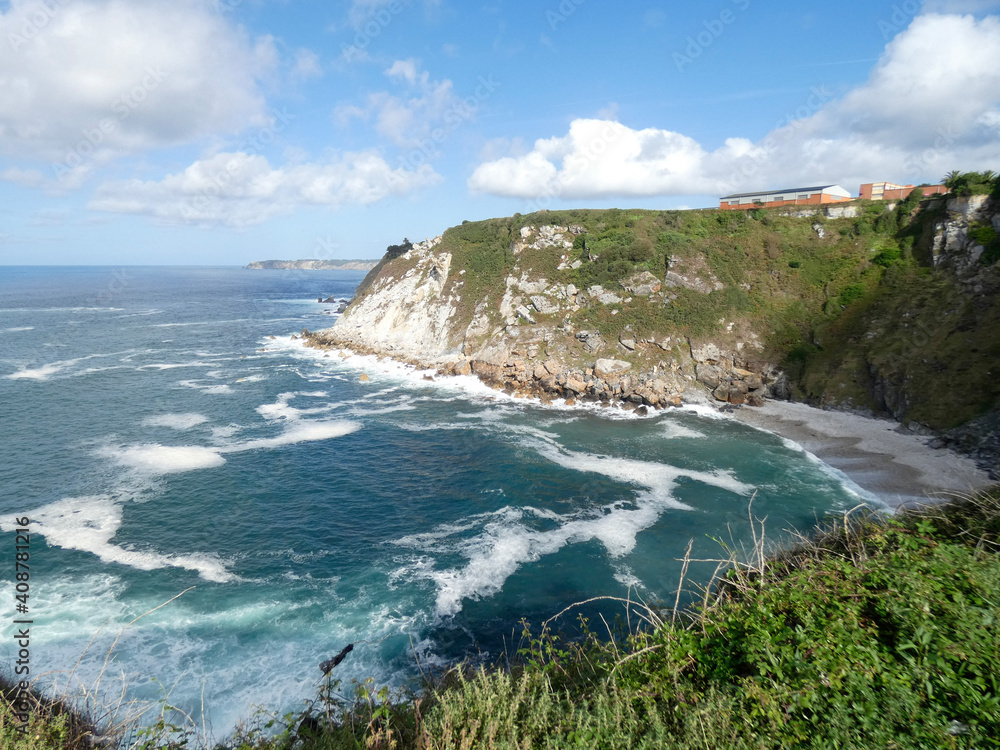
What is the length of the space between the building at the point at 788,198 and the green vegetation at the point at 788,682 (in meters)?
60.9

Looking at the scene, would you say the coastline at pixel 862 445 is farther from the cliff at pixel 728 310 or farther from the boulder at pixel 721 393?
the cliff at pixel 728 310

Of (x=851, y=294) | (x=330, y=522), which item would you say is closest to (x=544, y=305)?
(x=851, y=294)

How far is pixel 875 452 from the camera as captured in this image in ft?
99.6

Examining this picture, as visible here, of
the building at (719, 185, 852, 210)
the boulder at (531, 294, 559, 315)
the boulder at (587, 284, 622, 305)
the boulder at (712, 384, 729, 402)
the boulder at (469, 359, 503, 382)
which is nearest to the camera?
the boulder at (712, 384, 729, 402)

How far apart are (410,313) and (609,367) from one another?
29.0 metres

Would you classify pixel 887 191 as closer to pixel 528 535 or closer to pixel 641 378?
pixel 641 378

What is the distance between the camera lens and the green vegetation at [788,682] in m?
5.45

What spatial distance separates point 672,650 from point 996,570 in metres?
4.75

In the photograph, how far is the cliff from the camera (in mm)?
35312

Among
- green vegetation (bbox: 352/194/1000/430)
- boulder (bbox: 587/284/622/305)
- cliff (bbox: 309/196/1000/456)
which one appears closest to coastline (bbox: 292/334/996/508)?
cliff (bbox: 309/196/1000/456)

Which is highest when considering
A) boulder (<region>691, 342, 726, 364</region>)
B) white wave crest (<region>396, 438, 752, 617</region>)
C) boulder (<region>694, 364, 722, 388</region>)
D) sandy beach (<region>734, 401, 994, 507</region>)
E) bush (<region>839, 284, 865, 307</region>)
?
bush (<region>839, 284, 865, 307</region>)

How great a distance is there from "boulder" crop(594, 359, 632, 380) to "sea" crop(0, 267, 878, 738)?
219 inches

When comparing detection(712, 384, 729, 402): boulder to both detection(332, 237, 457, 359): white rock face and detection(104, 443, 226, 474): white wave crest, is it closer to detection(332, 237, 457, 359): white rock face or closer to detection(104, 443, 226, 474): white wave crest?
detection(332, 237, 457, 359): white rock face

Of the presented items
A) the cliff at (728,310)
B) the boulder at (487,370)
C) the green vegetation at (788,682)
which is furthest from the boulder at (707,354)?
the green vegetation at (788,682)
